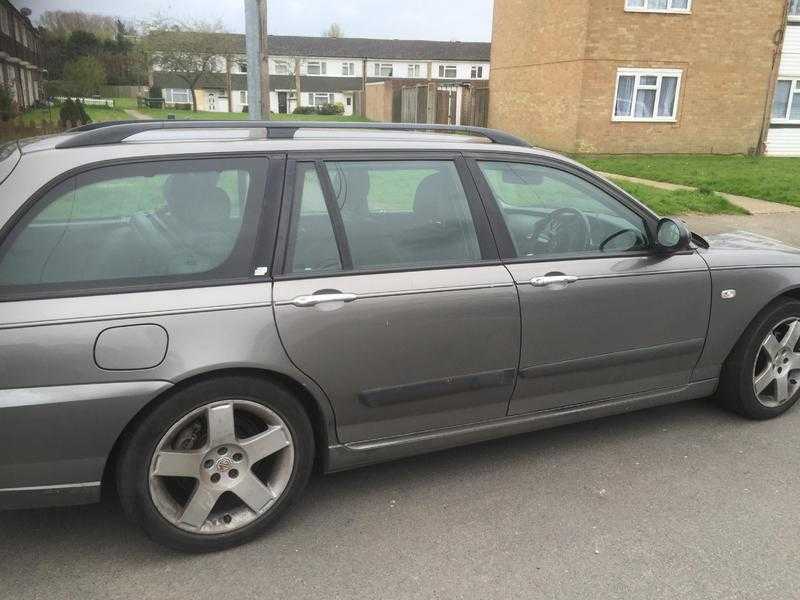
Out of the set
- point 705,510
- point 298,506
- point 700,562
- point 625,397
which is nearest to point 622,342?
point 625,397

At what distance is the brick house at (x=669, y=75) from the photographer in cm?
1945

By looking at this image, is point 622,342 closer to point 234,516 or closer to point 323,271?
point 323,271

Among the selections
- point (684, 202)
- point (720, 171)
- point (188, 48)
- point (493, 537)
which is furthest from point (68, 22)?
point (493, 537)

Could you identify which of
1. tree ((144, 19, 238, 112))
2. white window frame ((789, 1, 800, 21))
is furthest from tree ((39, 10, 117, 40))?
white window frame ((789, 1, 800, 21))

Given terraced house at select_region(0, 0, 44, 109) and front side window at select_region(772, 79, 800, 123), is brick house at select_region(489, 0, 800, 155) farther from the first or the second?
terraced house at select_region(0, 0, 44, 109)

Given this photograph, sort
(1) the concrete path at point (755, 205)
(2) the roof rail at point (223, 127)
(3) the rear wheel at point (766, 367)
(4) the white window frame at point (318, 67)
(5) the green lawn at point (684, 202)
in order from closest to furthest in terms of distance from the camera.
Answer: (2) the roof rail at point (223, 127) → (3) the rear wheel at point (766, 367) → (5) the green lawn at point (684, 202) → (1) the concrete path at point (755, 205) → (4) the white window frame at point (318, 67)

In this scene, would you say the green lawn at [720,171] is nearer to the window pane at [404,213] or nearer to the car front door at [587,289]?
the car front door at [587,289]

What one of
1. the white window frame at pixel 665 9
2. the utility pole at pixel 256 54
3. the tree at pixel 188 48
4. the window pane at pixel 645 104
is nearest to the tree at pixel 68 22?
the tree at pixel 188 48

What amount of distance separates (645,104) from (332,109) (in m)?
39.1

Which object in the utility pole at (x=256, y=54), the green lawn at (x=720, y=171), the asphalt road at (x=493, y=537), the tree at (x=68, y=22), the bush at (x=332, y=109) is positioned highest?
the tree at (x=68, y=22)

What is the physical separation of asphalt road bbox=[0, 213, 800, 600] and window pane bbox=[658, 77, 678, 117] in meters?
18.9

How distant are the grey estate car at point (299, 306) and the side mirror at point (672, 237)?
1 cm

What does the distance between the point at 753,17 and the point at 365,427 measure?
2166cm

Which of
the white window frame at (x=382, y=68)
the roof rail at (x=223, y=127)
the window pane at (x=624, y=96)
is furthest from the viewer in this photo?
the white window frame at (x=382, y=68)
